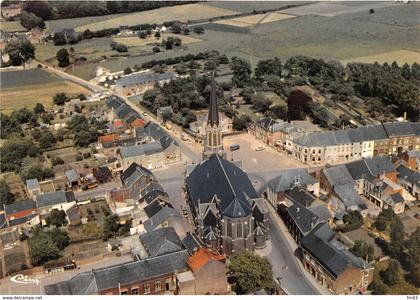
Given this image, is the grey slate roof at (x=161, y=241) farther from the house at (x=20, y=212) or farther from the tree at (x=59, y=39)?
the tree at (x=59, y=39)

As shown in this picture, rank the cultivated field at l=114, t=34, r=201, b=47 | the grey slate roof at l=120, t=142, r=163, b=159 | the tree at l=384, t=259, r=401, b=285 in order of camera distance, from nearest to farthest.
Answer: the tree at l=384, t=259, r=401, b=285, the grey slate roof at l=120, t=142, r=163, b=159, the cultivated field at l=114, t=34, r=201, b=47

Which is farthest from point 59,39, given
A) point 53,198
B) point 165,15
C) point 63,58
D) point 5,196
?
point 53,198

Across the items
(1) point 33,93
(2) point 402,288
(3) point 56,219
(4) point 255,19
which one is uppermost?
(4) point 255,19

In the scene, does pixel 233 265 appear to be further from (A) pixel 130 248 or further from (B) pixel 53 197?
(B) pixel 53 197

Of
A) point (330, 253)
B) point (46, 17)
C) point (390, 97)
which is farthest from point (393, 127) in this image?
point (46, 17)

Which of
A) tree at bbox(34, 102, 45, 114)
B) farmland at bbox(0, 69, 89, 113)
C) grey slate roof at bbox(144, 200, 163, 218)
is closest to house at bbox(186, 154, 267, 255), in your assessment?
grey slate roof at bbox(144, 200, 163, 218)

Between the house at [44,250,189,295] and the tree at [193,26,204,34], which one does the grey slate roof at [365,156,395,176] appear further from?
the tree at [193,26,204,34]

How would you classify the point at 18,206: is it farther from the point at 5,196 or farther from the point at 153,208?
the point at 153,208
